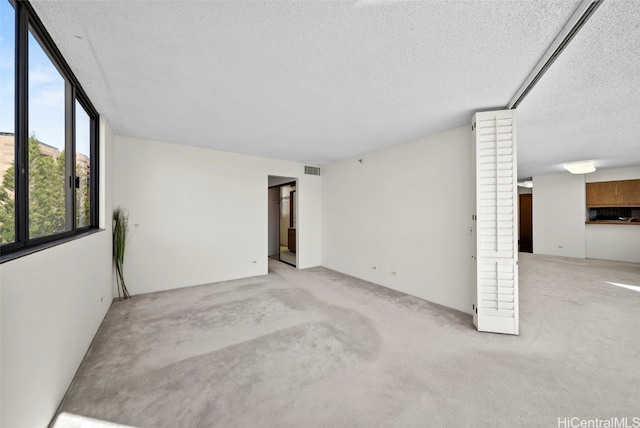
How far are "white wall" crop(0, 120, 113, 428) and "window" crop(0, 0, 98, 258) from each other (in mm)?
159

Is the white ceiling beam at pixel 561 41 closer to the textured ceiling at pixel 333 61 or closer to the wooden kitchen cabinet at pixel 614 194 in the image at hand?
the textured ceiling at pixel 333 61

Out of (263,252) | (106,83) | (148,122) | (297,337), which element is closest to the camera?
(106,83)

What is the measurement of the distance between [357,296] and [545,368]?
2222mm

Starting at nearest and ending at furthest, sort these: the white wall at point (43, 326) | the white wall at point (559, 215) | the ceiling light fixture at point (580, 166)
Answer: the white wall at point (43, 326), the ceiling light fixture at point (580, 166), the white wall at point (559, 215)

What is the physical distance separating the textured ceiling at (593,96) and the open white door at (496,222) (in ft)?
1.37

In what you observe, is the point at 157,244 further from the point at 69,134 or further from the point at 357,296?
the point at 357,296

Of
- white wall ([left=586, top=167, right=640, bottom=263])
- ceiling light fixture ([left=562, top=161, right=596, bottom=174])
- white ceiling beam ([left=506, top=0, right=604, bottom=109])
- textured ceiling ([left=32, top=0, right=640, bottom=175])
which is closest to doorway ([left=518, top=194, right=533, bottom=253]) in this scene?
white wall ([left=586, top=167, right=640, bottom=263])

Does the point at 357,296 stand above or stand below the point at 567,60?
below

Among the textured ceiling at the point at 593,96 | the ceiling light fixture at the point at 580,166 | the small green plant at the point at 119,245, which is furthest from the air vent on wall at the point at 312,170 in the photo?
the ceiling light fixture at the point at 580,166

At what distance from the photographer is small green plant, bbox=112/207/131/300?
3555mm

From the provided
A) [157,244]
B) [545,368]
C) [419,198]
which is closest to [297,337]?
[545,368]

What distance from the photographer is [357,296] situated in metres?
3.84

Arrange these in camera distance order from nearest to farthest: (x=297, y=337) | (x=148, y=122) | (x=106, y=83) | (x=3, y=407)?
(x=3, y=407), (x=106, y=83), (x=297, y=337), (x=148, y=122)

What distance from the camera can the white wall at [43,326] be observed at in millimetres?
1112
